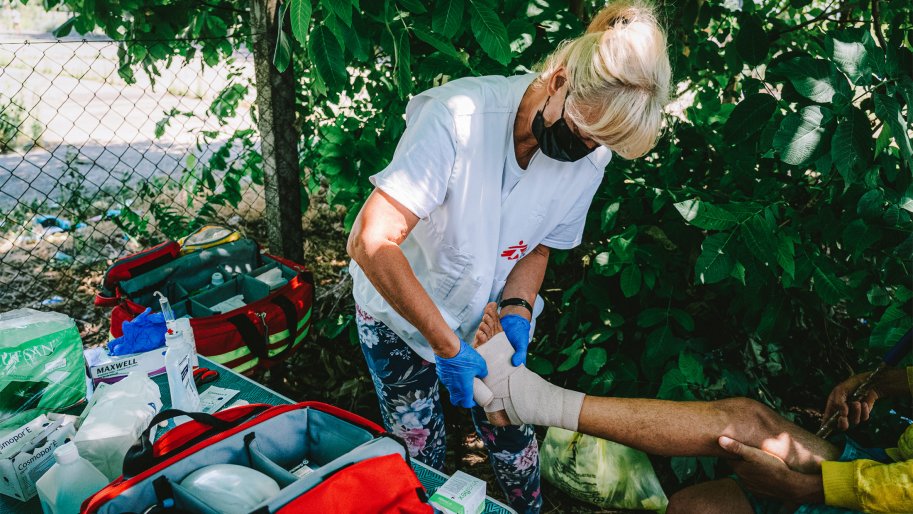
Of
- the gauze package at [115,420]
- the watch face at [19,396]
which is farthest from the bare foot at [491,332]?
the watch face at [19,396]

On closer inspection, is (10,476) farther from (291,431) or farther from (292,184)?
(292,184)

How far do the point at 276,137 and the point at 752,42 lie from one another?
208 cm

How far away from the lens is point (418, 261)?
65.9 inches

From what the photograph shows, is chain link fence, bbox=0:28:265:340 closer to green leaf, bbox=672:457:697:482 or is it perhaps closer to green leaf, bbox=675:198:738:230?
green leaf, bbox=675:198:738:230

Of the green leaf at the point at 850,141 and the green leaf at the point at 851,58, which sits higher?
the green leaf at the point at 851,58

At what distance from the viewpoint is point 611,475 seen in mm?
2299

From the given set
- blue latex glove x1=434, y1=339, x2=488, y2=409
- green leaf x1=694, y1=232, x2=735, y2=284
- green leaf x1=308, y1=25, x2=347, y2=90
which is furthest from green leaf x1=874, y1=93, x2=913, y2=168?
green leaf x1=308, y1=25, x2=347, y2=90

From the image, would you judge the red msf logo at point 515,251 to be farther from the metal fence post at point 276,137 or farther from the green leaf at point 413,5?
the metal fence post at point 276,137

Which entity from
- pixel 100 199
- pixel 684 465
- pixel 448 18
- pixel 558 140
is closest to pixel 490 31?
pixel 448 18

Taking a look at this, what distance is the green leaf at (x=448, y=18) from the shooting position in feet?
6.10

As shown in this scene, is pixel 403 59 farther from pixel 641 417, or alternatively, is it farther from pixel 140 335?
pixel 641 417

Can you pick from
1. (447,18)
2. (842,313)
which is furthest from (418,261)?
(842,313)

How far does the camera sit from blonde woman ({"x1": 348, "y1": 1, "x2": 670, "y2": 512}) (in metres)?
1.38

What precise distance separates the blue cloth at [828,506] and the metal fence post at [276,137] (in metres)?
2.36
